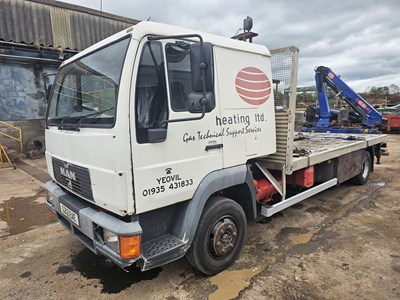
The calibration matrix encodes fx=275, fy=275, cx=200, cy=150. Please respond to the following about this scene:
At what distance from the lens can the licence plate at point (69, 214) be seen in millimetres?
2679

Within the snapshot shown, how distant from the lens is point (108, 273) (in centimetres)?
308

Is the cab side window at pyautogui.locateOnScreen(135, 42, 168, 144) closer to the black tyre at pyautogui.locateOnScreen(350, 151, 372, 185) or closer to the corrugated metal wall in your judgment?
the black tyre at pyautogui.locateOnScreen(350, 151, 372, 185)

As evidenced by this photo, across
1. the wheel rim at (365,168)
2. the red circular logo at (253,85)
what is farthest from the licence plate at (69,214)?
the wheel rim at (365,168)

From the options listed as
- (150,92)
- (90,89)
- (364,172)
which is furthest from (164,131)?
(364,172)

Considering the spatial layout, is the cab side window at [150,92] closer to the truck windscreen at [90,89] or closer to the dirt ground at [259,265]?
the truck windscreen at [90,89]

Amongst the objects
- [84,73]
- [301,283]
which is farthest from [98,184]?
[301,283]

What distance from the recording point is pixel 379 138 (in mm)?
6523

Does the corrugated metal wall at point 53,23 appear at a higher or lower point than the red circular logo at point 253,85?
higher

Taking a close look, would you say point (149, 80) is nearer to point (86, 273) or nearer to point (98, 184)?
point (98, 184)

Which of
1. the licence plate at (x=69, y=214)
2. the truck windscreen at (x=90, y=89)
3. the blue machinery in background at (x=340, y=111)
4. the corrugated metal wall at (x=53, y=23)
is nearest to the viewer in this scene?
the truck windscreen at (x=90, y=89)

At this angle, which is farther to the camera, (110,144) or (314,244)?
(314,244)

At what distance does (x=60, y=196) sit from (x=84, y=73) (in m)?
1.36

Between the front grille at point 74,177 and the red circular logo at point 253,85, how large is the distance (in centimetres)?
177

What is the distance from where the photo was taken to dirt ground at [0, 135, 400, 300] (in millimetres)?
2715
